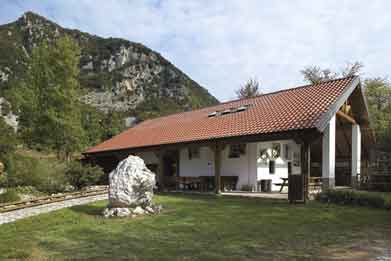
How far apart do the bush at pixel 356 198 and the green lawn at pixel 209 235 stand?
580mm

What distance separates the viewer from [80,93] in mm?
24609

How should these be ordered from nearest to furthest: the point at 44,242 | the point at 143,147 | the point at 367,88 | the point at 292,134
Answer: the point at 44,242 → the point at 292,134 → the point at 143,147 → the point at 367,88

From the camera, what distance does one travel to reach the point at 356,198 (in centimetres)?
1062

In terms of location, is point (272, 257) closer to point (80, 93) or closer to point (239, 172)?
point (239, 172)

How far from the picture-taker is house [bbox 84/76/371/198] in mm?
12227

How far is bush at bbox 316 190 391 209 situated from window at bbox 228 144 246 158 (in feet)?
15.0

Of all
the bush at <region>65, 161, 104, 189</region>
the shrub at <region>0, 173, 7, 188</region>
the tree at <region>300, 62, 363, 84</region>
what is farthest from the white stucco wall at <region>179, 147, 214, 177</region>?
the tree at <region>300, 62, 363, 84</region>

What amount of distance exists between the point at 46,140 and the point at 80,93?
15.3 ft

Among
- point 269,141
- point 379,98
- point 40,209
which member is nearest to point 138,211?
point 40,209

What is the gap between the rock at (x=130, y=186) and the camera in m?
9.38

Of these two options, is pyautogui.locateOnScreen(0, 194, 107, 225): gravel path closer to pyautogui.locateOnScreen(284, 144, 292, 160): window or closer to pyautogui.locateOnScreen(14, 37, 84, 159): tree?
pyautogui.locateOnScreen(284, 144, 292, 160): window

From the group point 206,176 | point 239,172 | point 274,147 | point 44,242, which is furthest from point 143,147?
point 44,242

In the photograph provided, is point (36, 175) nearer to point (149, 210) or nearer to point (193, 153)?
point (193, 153)

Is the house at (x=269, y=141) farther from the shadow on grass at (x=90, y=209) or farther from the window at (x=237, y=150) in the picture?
the shadow on grass at (x=90, y=209)
